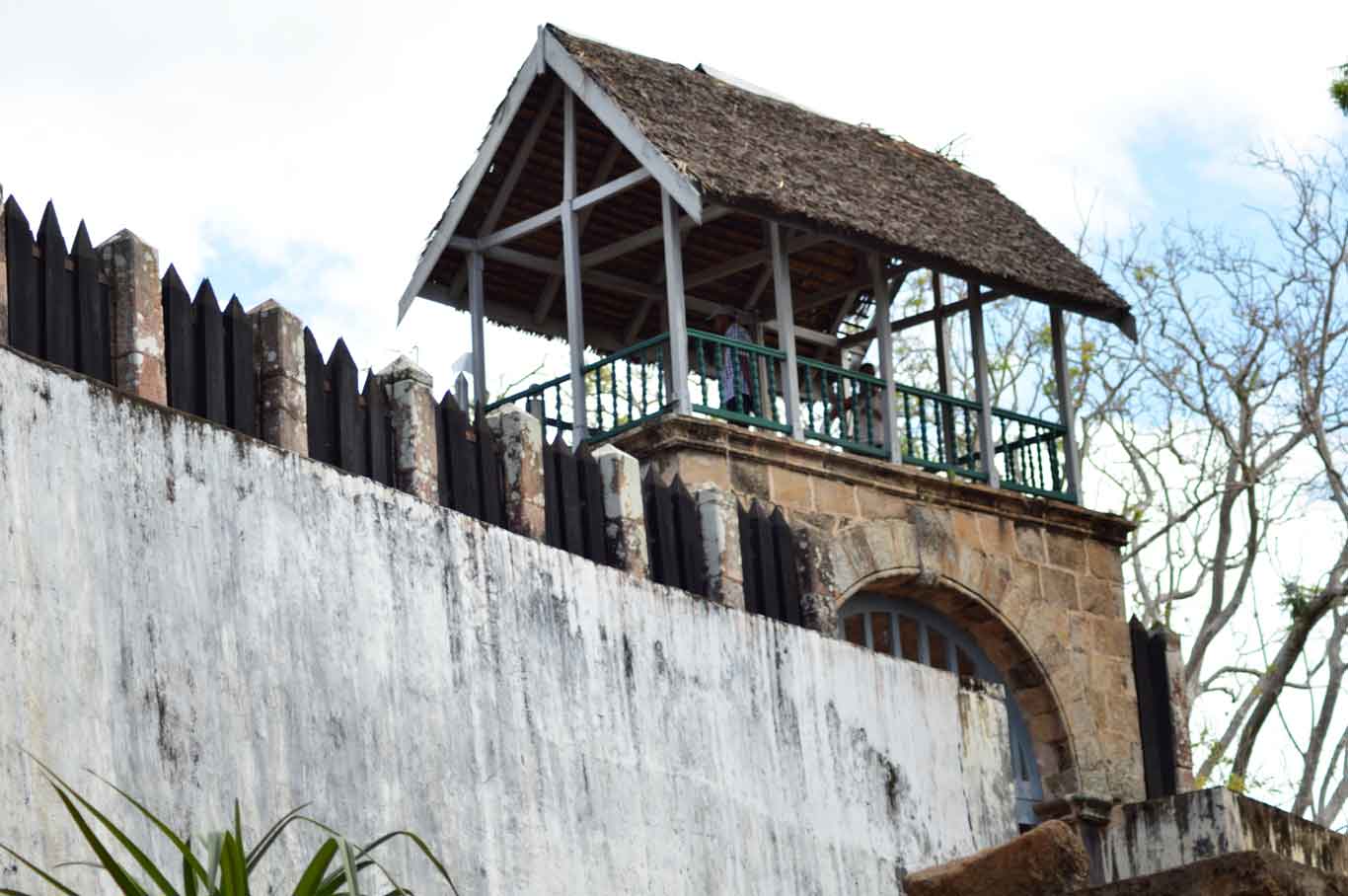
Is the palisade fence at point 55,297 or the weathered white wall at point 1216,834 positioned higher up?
the palisade fence at point 55,297

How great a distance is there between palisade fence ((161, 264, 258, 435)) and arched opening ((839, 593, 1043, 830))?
7.31 meters

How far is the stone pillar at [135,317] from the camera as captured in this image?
301 inches

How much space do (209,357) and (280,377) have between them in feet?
0.90

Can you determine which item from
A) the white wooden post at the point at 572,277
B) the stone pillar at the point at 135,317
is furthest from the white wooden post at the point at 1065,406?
the stone pillar at the point at 135,317

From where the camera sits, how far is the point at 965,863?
7.02 meters

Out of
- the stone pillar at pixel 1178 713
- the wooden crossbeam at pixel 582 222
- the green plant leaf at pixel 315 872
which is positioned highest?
the wooden crossbeam at pixel 582 222

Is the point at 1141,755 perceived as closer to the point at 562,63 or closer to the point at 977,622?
the point at 977,622

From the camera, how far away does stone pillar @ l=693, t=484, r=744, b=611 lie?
32.2 ft

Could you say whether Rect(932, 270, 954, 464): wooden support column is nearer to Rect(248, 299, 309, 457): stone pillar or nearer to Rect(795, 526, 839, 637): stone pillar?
Rect(795, 526, 839, 637): stone pillar

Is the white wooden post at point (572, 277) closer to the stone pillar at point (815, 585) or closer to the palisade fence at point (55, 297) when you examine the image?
the stone pillar at point (815, 585)

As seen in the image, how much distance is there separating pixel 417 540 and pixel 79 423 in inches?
57.3

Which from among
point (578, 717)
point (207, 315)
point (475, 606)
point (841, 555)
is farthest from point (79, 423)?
point (841, 555)

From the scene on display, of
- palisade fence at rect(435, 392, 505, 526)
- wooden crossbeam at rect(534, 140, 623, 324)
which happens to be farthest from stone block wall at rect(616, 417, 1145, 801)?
palisade fence at rect(435, 392, 505, 526)

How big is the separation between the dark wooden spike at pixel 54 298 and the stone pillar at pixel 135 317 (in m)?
0.18
